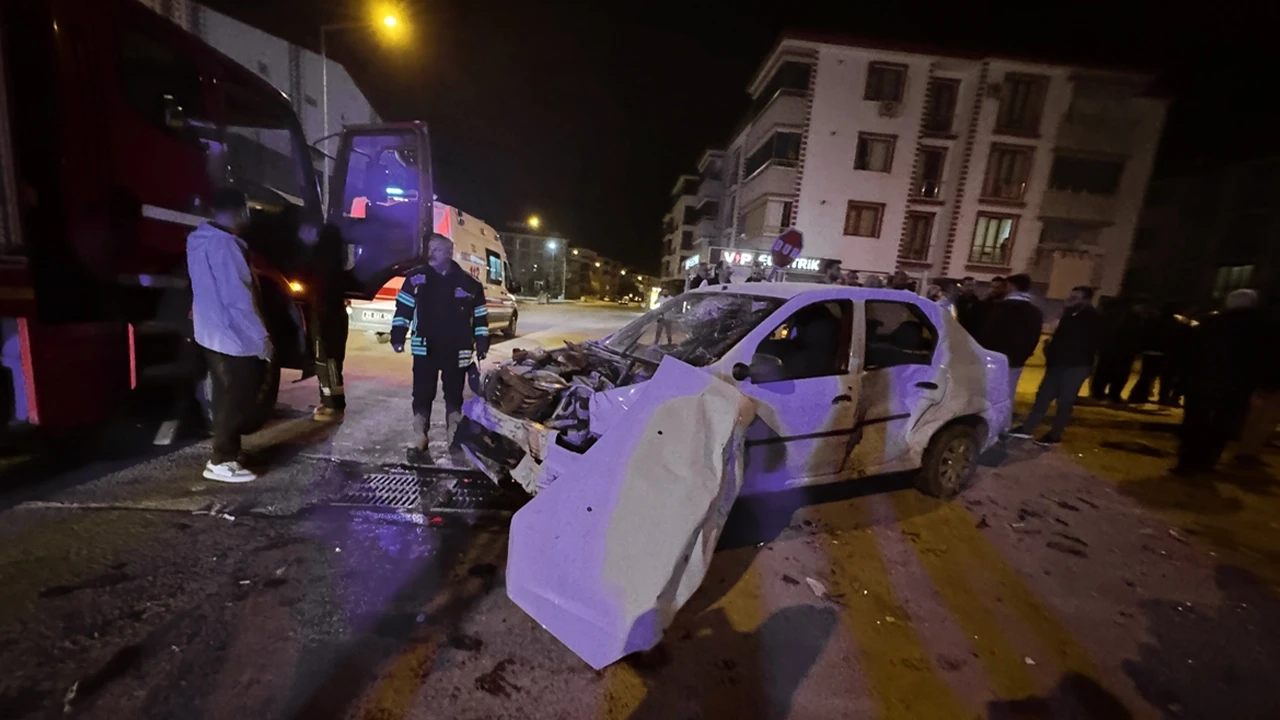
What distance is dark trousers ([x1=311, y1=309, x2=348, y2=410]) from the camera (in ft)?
17.2

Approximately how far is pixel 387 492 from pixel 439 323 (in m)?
1.37

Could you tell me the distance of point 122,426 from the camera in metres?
4.77

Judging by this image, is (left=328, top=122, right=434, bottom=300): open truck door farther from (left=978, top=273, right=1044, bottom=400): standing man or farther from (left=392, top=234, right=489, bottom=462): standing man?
(left=978, top=273, right=1044, bottom=400): standing man

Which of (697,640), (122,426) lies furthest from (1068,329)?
(122,426)

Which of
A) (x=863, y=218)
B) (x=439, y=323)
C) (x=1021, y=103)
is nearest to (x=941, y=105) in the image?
(x=1021, y=103)

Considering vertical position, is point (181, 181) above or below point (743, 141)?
below

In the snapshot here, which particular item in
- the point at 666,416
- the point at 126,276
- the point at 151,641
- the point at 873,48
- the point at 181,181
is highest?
the point at 873,48

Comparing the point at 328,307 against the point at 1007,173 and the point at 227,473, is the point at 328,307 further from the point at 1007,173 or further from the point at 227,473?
the point at 1007,173

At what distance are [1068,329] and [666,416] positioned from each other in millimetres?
6158

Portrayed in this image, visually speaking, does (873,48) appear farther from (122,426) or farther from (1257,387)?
(122,426)

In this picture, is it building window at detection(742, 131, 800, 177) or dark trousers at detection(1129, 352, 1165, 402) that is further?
building window at detection(742, 131, 800, 177)

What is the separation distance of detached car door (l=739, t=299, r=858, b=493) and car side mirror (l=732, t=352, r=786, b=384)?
0.01m

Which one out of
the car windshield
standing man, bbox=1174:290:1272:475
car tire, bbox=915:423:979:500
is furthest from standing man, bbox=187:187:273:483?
standing man, bbox=1174:290:1272:475

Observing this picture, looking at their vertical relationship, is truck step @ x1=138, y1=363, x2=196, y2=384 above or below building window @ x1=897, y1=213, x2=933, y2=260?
below
